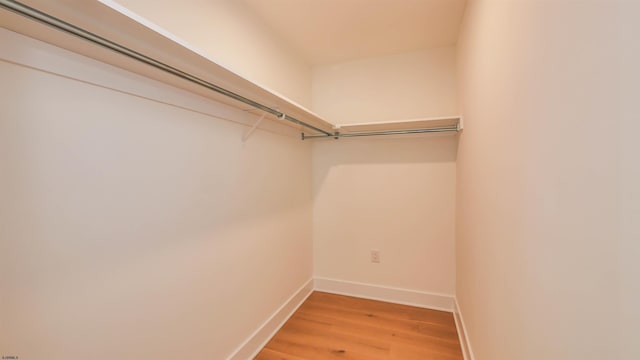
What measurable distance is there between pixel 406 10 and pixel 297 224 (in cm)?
192

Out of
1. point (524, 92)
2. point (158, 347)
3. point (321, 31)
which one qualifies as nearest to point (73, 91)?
point (158, 347)

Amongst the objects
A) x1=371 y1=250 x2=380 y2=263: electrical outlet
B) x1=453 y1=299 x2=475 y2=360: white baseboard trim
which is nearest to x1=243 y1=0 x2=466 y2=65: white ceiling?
x1=371 y1=250 x2=380 y2=263: electrical outlet

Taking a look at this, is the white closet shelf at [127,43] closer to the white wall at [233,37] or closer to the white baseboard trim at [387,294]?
the white wall at [233,37]

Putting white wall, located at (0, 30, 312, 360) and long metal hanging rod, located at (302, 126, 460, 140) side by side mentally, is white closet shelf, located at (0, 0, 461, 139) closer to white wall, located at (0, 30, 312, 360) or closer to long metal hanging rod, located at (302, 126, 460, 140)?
white wall, located at (0, 30, 312, 360)

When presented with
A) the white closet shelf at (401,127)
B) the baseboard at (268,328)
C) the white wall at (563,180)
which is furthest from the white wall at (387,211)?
the white wall at (563,180)

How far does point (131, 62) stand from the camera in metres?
0.93

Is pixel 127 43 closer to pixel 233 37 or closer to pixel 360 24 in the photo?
pixel 233 37

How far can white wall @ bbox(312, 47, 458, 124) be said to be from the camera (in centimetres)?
235

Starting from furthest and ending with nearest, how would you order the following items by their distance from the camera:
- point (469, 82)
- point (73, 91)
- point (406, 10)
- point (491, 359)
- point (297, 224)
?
1. point (297, 224)
2. point (406, 10)
3. point (469, 82)
4. point (491, 359)
5. point (73, 91)


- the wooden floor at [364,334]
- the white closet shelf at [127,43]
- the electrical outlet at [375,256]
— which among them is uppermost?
the white closet shelf at [127,43]

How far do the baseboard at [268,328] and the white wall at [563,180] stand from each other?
55.6 inches

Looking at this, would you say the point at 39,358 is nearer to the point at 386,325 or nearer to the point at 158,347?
the point at 158,347

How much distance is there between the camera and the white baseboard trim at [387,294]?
7.73 feet

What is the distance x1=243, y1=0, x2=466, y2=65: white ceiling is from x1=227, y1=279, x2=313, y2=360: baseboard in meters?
2.26
